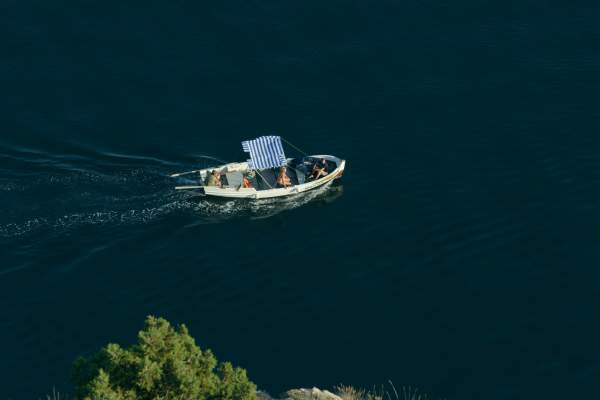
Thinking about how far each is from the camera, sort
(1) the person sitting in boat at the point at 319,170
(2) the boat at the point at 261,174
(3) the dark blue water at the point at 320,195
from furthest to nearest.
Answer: (1) the person sitting in boat at the point at 319,170
(2) the boat at the point at 261,174
(3) the dark blue water at the point at 320,195

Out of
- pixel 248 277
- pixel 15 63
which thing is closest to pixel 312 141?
pixel 248 277

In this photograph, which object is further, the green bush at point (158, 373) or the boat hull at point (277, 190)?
the boat hull at point (277, 190)

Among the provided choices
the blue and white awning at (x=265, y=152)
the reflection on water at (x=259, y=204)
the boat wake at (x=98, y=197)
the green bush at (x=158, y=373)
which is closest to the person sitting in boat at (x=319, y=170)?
the reflection on water at (x=259, y=204)

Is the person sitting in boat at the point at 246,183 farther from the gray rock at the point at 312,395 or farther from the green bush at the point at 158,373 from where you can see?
the green bush at the point at 158,373

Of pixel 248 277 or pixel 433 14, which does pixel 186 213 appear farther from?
pixel 433 14

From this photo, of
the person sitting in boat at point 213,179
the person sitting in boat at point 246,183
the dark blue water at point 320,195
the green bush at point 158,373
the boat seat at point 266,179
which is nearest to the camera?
the green bush at point 158,373

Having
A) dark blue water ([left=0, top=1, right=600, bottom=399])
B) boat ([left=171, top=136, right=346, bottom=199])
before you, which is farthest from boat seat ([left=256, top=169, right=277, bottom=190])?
dark blue water ([left=0, top=1, right=600, bottom=399])
